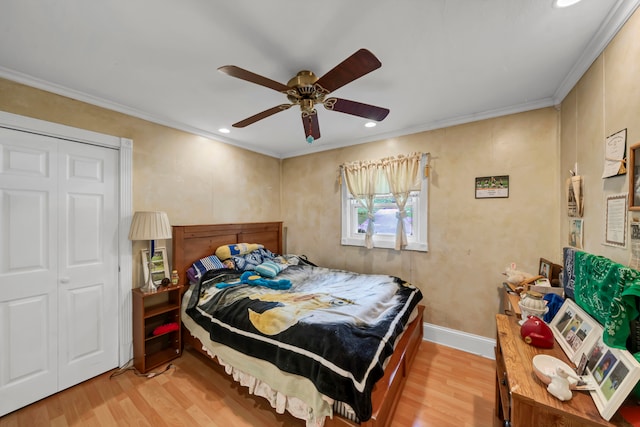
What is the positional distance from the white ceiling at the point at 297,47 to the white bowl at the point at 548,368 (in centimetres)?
181

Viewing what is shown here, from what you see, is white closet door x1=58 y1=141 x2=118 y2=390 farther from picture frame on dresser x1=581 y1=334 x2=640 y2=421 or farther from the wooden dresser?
picture frame on dresser x1=581 y1=334 x2=640 y2=421

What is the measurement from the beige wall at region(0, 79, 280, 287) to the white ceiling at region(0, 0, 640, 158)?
0.14 meters

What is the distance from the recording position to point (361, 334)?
1.61 meters

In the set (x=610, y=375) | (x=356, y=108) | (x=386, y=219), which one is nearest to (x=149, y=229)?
(x=356, y=108)

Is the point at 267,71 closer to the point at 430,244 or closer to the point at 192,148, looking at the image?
the point at 192,148

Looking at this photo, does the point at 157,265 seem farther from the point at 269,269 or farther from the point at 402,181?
the point at 402,181

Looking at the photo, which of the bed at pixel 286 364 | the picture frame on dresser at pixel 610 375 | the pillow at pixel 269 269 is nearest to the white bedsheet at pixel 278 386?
the bed at pixel 286 364

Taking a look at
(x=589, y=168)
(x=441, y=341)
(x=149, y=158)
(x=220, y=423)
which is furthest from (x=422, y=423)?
(x=149, y=158)

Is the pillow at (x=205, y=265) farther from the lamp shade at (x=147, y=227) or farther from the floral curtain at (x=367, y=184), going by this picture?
the floral curtain at (x=367, y=184)

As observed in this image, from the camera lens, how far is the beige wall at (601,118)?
1258mm

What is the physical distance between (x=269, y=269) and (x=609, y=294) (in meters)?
2.63

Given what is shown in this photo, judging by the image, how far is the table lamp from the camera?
229 centimetres

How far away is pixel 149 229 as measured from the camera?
2.30m

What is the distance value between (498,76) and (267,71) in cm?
184
